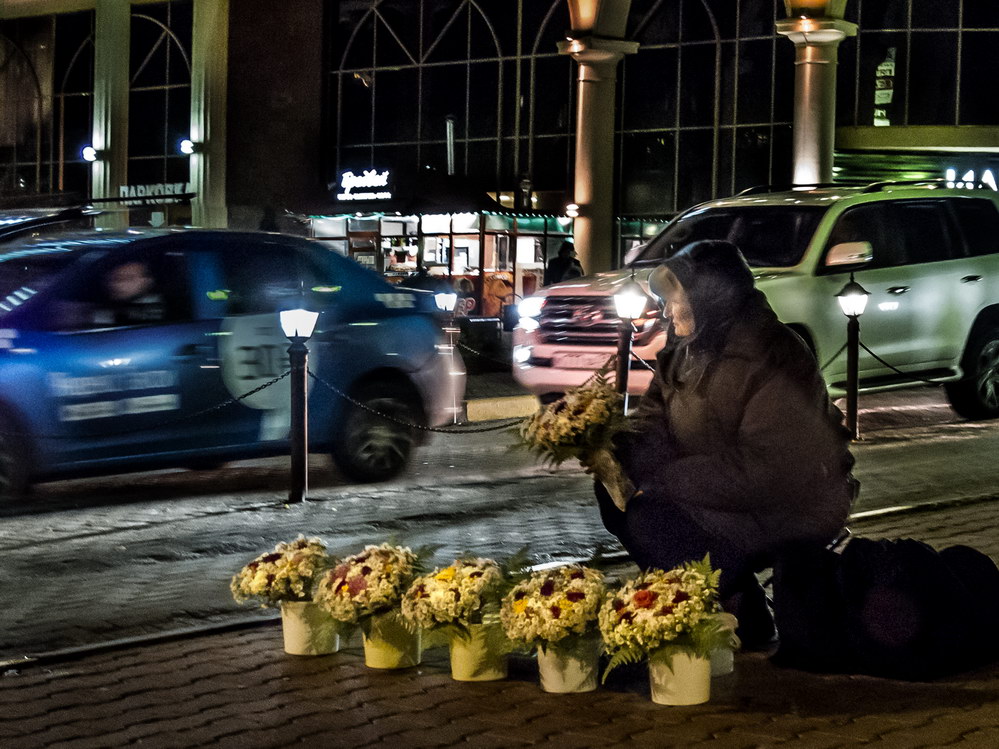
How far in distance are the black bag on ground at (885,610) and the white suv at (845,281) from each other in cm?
722

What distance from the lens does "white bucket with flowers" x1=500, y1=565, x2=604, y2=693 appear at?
5.62 metres

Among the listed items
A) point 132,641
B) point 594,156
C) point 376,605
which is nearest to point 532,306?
point 132,641

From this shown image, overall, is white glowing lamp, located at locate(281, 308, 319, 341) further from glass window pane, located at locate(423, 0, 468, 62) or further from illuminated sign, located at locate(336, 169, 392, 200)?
glass window pane, located at locate(423, 0, 468, 62)

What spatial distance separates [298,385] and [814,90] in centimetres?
2185

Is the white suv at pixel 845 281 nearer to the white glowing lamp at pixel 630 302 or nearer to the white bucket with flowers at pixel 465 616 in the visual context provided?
the white glowing lamp at pixel 630 302

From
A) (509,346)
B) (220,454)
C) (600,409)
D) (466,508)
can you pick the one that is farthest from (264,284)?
(509,346)

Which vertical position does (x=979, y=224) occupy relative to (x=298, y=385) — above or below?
above

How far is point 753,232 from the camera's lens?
14305mm

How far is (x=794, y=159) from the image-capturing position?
3122 cm

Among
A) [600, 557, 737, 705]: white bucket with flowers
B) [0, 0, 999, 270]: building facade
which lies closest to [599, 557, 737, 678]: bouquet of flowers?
[600, 557, 737, 705]: white bucket with flowers

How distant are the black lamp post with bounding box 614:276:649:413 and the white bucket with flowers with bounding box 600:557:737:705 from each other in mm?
6949

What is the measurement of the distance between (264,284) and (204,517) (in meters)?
1.78

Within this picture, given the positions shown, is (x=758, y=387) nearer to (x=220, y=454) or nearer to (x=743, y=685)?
(x=743, y=685)

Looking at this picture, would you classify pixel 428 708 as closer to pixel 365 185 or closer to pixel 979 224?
pixel 979 224
